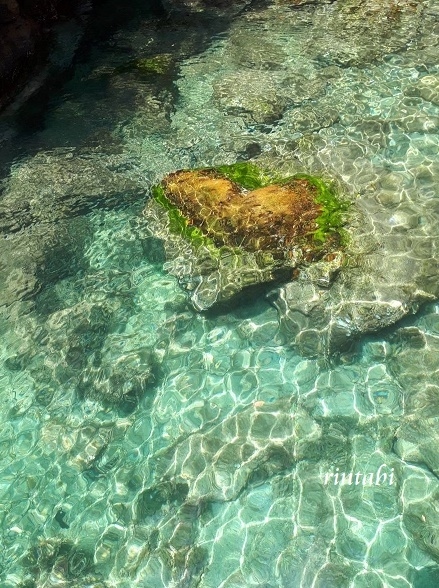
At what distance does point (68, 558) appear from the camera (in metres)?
4.25

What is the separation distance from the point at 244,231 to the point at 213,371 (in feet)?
5.12

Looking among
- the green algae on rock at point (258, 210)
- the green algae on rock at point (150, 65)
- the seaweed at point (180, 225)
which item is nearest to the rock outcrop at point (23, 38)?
the green algae on rock at point (150, 65)

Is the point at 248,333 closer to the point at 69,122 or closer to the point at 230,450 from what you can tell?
the point at 230,450

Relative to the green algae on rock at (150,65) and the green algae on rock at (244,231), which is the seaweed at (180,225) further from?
the green algae on rock at (150,65)

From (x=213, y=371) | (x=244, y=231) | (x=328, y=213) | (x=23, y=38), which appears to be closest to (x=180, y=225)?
(x=244, y=231)

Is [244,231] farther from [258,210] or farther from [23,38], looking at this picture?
[23,38]

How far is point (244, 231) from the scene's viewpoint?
5766 mm

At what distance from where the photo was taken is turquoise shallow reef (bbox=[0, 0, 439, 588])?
417 centimetres

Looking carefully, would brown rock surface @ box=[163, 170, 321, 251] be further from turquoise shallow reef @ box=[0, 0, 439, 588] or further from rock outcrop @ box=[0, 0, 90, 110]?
rock outcrop @ box=[0, 0, 90, 110]

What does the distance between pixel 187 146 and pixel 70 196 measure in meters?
1.83

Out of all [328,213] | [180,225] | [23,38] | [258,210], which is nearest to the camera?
[258,210]

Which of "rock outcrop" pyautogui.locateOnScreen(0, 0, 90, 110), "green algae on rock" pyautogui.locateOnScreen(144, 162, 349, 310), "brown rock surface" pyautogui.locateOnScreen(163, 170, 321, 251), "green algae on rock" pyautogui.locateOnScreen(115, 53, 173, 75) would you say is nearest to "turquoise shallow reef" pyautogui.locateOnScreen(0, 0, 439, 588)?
"green algae on rock" pyautogui.locateOnScreen(144, 162, 349, 310)

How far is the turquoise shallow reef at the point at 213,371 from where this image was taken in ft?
13.7

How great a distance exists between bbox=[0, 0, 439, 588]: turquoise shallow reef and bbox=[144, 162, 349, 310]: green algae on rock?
15cm
